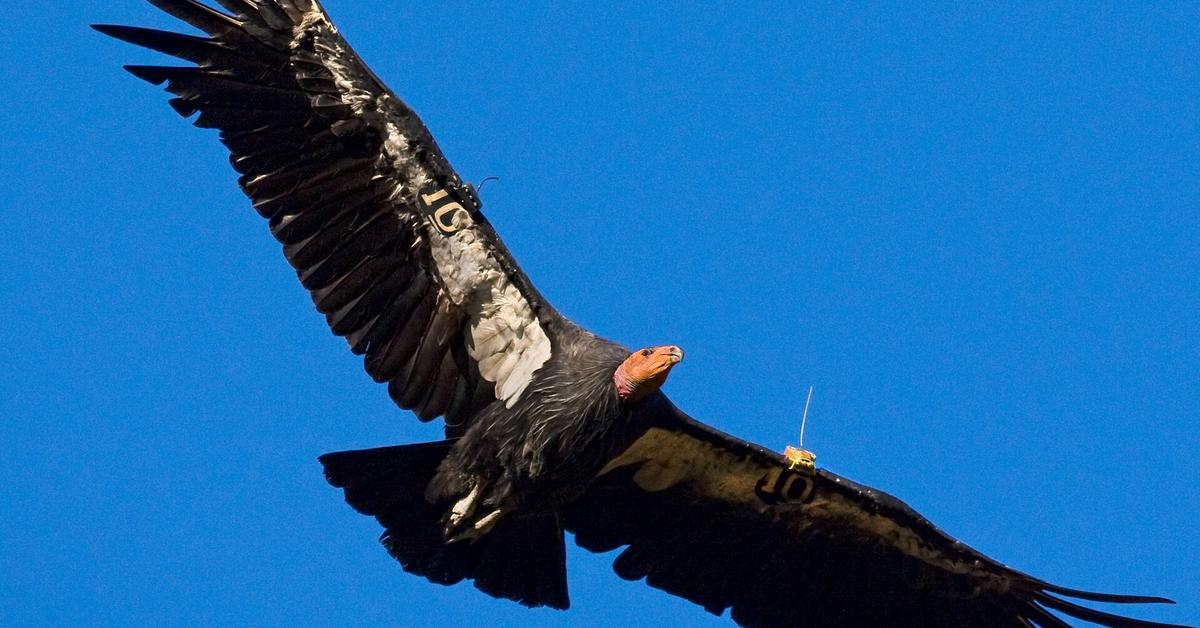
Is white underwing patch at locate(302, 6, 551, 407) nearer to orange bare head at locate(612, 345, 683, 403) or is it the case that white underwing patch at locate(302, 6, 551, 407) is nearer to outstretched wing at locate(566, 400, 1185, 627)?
orange bare head at locate(612, 345, 683, 403)

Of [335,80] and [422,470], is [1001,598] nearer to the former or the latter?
[422,470]

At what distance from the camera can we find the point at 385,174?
578 inches

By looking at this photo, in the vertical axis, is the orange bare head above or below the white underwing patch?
below

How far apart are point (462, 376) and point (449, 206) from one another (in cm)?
122

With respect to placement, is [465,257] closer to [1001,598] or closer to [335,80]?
[335,80]

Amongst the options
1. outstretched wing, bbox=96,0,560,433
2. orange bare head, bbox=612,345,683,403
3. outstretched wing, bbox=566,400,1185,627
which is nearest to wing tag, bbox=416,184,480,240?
outstretched wing, bbox=96,0,560,433

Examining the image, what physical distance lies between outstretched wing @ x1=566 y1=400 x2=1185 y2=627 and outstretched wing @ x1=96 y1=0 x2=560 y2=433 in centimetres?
136

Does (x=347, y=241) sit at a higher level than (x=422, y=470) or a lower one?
higher

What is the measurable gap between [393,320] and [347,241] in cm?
63

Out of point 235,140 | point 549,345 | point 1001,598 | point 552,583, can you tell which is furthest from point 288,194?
point 1001,598

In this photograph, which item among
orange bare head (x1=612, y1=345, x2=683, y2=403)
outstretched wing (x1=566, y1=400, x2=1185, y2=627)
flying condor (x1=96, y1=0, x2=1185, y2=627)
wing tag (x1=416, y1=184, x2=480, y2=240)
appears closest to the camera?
orange bare head (x1=612, y1=345, x2=683, y2=403)

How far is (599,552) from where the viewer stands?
51.4 ft

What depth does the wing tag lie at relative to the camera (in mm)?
14531

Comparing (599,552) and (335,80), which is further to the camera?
(599,552)
